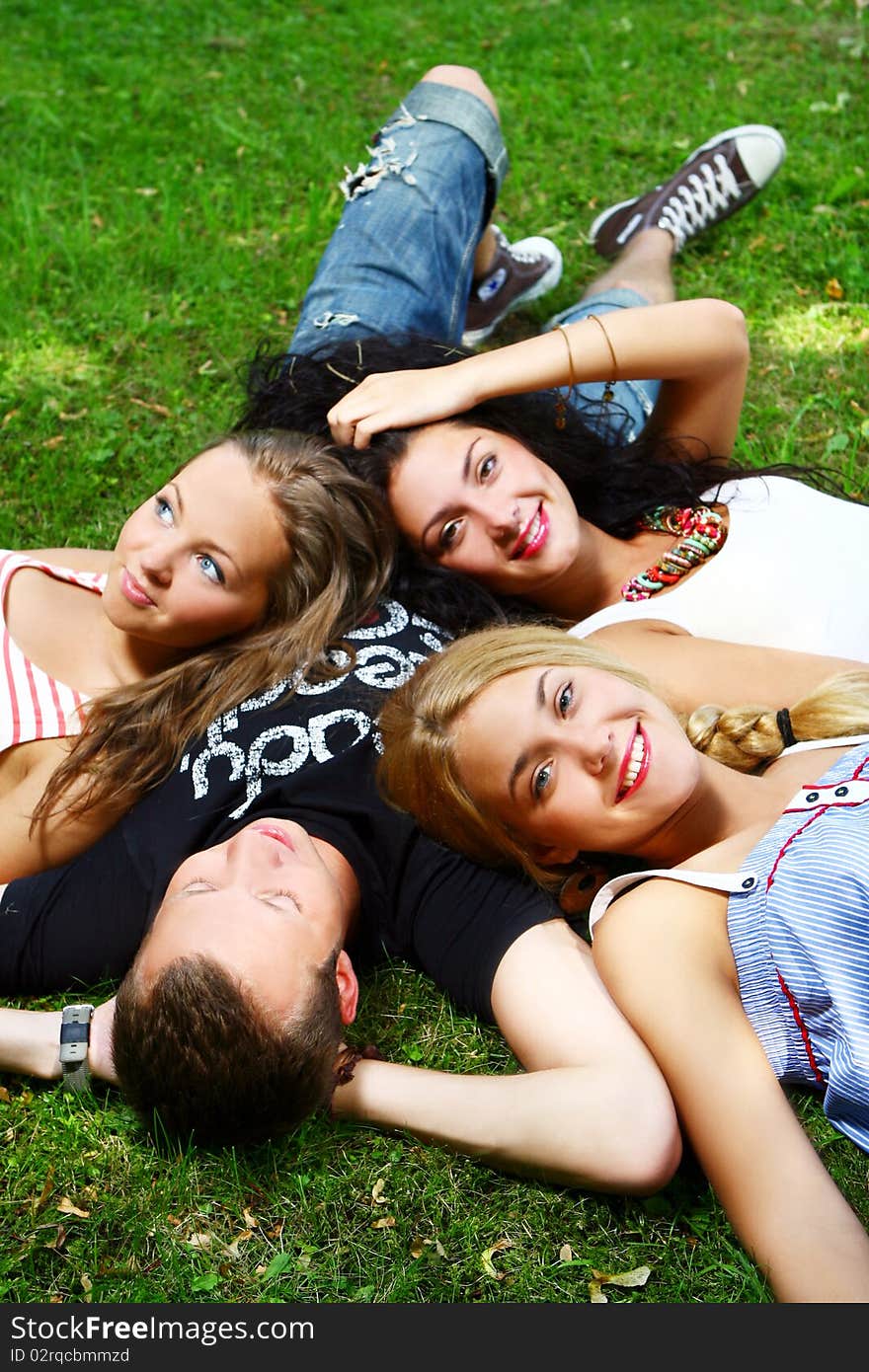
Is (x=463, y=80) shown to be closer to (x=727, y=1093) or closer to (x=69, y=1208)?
(x=727, y=1093)

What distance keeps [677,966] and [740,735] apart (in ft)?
2.94

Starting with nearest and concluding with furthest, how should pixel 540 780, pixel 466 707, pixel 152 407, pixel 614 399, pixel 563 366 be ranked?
1. pixel 540 780
2. pixel 466 707
3. pixel 563 366
4. pixel 614 399
5. pixel 152 407

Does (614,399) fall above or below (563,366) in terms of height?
below

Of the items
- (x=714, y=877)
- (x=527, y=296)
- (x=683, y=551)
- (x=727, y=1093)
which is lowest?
(x=727, y=1093)

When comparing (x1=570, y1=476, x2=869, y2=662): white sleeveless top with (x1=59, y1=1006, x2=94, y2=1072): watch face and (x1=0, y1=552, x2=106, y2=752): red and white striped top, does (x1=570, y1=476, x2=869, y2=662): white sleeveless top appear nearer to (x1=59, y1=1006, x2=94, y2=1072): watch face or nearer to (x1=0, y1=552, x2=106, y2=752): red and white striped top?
(x1=0, y1=552, x2=106, y2=752): red and white striped top

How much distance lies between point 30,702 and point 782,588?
2.50m

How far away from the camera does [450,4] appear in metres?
9.29

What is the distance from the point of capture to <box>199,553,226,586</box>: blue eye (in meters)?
3.88

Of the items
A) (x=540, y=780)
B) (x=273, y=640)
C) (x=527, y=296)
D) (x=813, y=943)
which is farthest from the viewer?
(x=527, y=296)

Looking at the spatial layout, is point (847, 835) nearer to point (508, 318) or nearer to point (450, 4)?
point (508, 318)

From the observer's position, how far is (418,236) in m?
5.23

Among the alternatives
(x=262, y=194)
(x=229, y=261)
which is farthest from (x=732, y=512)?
(x=262, y=194)

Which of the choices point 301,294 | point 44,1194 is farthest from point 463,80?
point 44,1194

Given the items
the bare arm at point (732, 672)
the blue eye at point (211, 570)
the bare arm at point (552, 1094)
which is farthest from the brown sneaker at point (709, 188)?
the bare arm at point (552, 1094)
